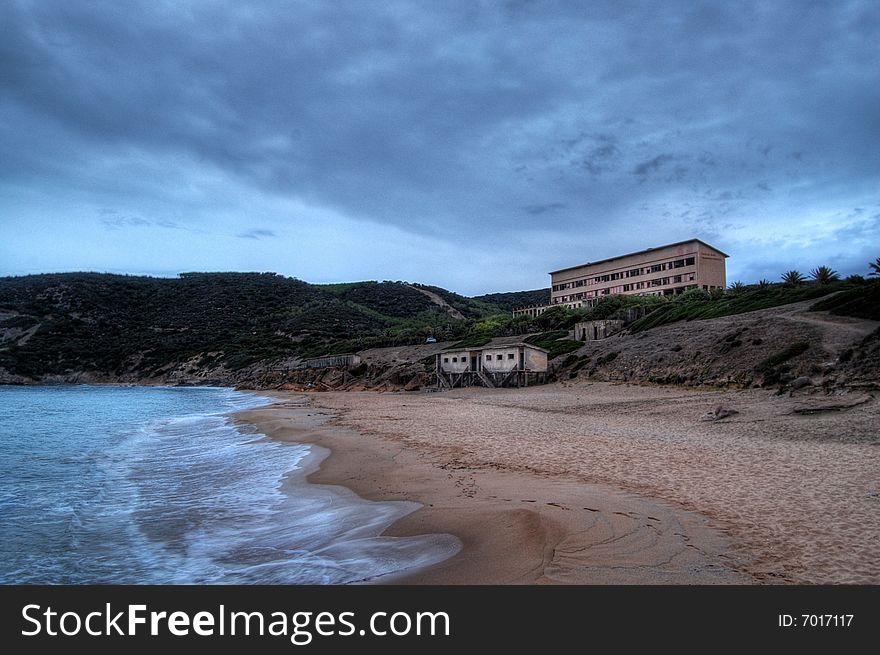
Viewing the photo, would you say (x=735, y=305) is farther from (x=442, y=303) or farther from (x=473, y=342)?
(x=442, y=303)

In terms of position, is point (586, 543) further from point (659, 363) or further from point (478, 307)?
point (478, 307)

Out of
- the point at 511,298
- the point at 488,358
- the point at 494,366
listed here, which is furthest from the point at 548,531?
the point at 511,298

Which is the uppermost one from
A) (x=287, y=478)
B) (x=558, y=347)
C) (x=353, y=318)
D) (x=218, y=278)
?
(x=218, y=278)

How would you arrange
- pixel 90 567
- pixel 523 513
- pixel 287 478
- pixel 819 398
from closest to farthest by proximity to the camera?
pixel 90 567 → pixel 523 513 → pixel 287 478 → pixel 819 398

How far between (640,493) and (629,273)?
75.6m

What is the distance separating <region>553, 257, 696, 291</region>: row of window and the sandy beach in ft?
188

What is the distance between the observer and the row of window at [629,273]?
70.0 metres

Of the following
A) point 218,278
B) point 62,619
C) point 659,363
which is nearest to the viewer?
point 62,619

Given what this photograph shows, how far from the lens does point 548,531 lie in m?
5.83

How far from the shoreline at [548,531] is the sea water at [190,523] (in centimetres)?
44

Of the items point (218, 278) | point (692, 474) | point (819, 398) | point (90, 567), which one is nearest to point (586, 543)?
point (692, 474)

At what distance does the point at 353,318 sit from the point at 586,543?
348 feet

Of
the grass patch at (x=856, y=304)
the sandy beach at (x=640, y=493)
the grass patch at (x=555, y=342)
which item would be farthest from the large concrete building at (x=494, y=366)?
the sandy beach at (x=640, y=493)

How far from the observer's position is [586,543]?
5.46 meters
